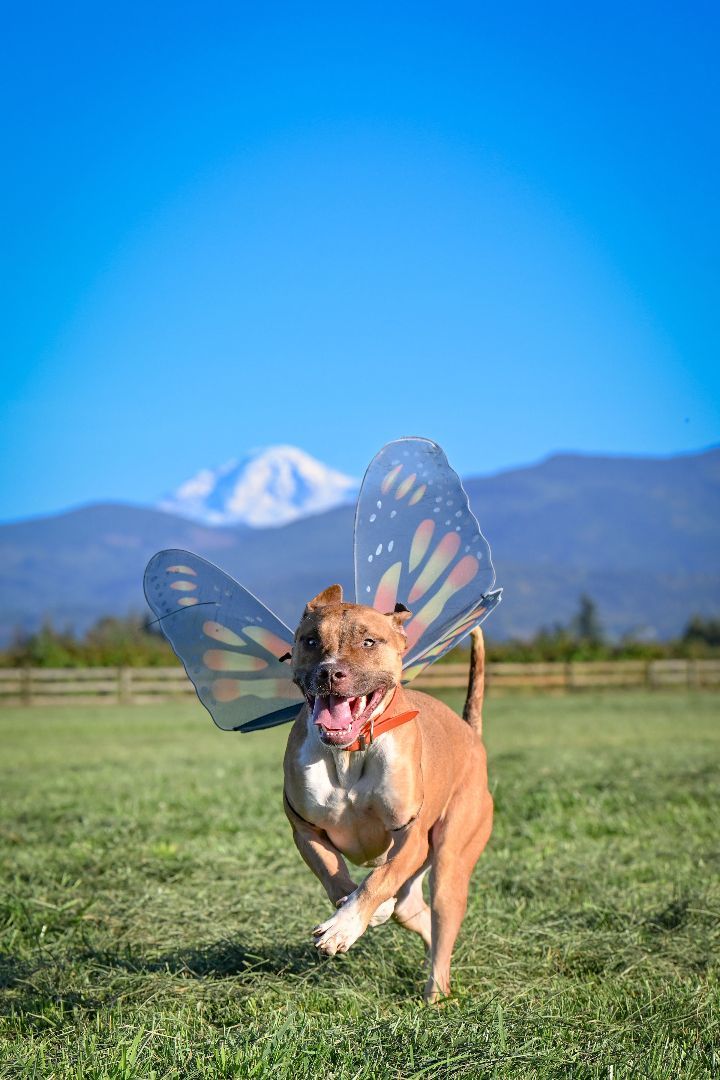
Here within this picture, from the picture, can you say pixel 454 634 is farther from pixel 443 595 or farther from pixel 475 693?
pixel 475 693

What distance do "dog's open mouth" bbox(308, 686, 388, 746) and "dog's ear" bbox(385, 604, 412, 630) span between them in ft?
1.53

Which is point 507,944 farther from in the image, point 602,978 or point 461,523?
point 461,523

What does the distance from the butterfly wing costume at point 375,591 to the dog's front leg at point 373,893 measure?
32.8 inches

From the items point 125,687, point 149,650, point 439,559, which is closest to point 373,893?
point 439,559

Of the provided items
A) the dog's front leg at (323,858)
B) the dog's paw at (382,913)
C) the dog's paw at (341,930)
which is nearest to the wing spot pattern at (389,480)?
the dog's front leg at (323,858)

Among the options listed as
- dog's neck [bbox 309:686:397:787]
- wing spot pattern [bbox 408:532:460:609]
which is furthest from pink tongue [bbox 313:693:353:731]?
wing spot pattern [bbox 408:532:460:609]

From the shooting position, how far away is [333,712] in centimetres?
444

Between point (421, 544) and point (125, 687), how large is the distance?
1212 inches

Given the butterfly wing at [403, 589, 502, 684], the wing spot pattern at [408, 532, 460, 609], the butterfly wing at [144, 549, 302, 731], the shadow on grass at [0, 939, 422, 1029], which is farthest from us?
the wing spot pattern at [408, 532, 460, 609]

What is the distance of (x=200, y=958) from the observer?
5641 millimetres

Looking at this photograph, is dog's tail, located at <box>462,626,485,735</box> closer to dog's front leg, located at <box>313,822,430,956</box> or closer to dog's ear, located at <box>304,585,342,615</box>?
dog's front leg, located at <box>313,822,430,956</box>

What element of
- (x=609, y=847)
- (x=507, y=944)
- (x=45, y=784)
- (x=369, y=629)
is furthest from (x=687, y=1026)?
(x=45, y=784)

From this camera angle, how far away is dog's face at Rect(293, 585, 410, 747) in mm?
4410

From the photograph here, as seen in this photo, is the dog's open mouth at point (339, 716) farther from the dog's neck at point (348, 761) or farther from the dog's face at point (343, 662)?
the dog's neck at point (348, 761)
